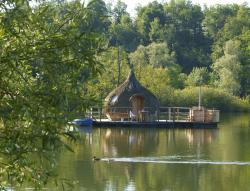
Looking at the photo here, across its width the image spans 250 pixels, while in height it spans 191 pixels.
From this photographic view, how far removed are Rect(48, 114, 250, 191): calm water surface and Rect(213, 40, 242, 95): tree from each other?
115 ft

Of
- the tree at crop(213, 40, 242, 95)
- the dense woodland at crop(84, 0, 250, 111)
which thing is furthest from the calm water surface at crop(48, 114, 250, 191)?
the tree at crop(213, 40, 242, 95)

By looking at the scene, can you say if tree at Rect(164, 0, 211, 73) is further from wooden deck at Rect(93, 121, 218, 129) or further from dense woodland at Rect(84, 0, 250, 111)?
wooden deck at Rect(93, 121, 218, 129)

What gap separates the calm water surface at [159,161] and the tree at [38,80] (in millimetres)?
9696

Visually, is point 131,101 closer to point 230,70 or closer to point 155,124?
point 155,124

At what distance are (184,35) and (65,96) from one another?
91.1 m

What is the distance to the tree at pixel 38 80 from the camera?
700 cm

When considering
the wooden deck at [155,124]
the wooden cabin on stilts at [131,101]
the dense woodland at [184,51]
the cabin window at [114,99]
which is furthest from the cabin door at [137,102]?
the dense woodland at [184,51]

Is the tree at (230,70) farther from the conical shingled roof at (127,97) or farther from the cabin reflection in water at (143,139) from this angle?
the cabin reflection in water at (143,139)

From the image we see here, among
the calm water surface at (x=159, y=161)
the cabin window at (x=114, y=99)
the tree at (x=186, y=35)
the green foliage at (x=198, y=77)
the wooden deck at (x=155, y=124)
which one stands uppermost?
the tree at (x=186, y=35)

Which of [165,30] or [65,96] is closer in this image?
[65,96]

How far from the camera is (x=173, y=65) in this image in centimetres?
8156

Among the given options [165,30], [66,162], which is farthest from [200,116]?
[165,30]

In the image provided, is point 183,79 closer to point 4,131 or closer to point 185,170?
point 185,170

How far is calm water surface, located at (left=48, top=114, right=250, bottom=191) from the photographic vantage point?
2272 cm
